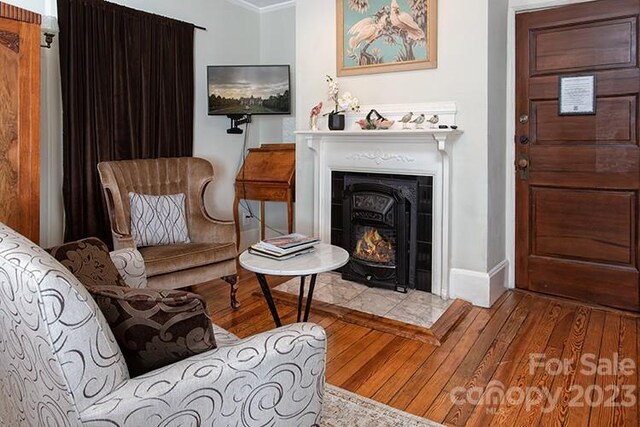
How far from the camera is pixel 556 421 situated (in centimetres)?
186

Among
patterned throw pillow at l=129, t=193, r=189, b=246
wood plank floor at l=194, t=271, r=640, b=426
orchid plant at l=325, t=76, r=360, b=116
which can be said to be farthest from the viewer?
orchid plant at l=325, t=76, r=360, b=116

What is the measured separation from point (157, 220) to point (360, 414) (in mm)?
1994

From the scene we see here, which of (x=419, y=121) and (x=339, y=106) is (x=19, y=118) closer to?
(x=339, y=106)

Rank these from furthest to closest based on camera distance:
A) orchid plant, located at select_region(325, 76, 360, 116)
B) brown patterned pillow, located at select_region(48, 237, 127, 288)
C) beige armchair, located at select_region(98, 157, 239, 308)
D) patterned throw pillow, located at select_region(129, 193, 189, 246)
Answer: orchid plant, located at select_region(325, 76, 360, 116) < patterned throw pillow, located at select_region(129, 193, 189, 246) < beige armchair, located at select_region(98, 157, 239, 308) < brown patterned pillow, located at select_region(48, 237, 127, 288)

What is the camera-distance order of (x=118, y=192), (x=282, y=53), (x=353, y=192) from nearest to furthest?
1. (x=118, y=192)
2. (x=353, y=192)
3. (x=282, y=53)

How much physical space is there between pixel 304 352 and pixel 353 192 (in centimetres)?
237

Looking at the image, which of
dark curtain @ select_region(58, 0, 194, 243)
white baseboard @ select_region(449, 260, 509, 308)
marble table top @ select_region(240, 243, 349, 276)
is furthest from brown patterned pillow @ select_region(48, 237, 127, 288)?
white baseboard @ select_region(449, 260, 509, 308)

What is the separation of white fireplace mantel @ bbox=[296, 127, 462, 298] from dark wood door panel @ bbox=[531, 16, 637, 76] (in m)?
0.87

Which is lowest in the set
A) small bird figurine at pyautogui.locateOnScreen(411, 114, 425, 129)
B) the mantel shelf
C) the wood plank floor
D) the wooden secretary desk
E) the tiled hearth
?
the wood plank floor

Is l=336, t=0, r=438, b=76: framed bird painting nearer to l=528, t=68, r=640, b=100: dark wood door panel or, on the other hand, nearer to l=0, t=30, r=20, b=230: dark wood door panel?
l=528, t=68, r=640, b=100: dark wood door panel

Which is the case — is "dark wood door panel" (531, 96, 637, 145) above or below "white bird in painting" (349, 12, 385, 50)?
below

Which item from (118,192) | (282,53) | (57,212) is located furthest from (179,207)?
(282,53)

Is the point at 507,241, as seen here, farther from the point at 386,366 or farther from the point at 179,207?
the point at 179,207

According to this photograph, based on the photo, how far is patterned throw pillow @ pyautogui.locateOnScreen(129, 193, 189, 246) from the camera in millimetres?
3135
